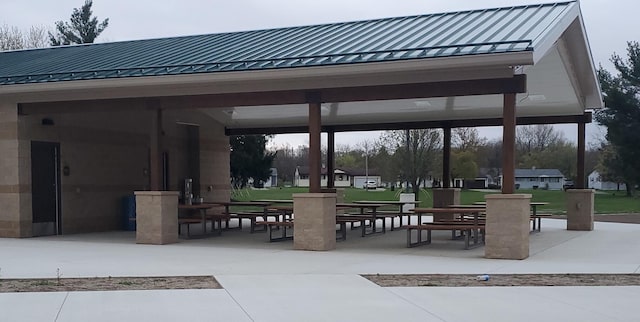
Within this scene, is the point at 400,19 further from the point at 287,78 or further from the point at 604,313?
the point at 604,313

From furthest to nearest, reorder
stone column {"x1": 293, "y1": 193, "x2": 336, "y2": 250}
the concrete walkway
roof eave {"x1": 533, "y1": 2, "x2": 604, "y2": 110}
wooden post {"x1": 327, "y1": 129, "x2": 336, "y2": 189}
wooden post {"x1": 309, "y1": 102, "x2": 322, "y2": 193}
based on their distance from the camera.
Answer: wooden post {"x1": 327, "y1": 129, "x2": 336, "y2": 189}
wooden post {"x1": 309, "y1": 102, "x2": 322, "y2": 193}
stone column {"x1": 293, "y1": 193, "x2": 336, "y2": 250}
roof eave {"x1": 533, "y1": 2, "x2": 604, "y2": 110}
the concrete walkway

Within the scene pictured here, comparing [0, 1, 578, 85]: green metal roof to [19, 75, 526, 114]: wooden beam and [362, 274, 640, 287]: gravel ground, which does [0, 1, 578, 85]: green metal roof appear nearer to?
[19, 75, 526, 114]: wooden beam

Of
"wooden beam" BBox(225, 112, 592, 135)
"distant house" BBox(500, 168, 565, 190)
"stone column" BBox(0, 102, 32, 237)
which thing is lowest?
"distant house" BBox(500, 168, 565, 190)

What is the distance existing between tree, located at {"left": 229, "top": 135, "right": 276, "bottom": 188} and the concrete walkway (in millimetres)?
21768

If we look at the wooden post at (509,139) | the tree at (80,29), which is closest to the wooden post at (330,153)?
the wooden post at (509,139)

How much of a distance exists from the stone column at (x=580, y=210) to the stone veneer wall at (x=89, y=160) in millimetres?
11401

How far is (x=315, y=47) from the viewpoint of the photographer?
14.6 meters

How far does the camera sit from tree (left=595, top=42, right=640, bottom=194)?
38594mm

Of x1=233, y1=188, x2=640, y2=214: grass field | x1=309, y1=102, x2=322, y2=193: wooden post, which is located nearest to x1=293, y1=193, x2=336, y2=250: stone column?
x1=309, y1=102, x2=322, y2=193: wooden post

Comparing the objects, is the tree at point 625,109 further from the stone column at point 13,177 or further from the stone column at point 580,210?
the stone column at point 13,177

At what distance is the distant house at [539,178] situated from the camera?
9688 centimetres

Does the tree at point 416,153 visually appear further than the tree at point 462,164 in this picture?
No

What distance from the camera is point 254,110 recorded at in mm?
19891

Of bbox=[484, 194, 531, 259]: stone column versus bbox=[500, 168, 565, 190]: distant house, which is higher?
bbox=[484, 194, 531, 259]: stone column
